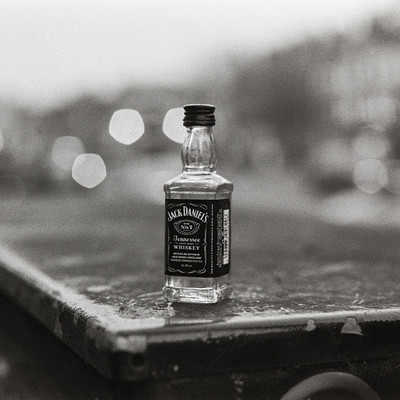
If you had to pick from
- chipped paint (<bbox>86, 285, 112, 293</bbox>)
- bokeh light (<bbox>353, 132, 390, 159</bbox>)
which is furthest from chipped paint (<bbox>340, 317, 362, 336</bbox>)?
bokeh light (<bbox>353, 132, 390, 159</bbox>)

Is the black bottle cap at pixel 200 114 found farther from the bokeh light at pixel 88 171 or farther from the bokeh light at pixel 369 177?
the bokeh light at pixel 88 171

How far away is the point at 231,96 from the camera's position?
137 ft

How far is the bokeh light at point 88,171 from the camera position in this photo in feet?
84.2

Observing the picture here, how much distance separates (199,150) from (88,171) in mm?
26857

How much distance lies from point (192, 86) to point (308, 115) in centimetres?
632

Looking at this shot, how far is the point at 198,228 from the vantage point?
154 cm

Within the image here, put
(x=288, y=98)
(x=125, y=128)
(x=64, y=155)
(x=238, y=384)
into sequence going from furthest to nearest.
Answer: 1. (x=125, y=128)
2. (x=288, y=98)
3. (x=64, y=155)
4. (x=238, y=384)

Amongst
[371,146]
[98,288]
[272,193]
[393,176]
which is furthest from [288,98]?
[98,288]

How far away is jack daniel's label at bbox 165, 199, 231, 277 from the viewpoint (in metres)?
1.53

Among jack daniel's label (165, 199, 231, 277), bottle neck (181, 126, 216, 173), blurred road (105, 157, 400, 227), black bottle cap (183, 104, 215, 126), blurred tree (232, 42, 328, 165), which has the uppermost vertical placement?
blurred tree (232, 42, 328, 165)

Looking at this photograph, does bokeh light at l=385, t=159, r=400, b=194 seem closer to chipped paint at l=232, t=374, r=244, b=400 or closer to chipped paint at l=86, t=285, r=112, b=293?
chipped paint at l=86, t=285, r=112, b=293

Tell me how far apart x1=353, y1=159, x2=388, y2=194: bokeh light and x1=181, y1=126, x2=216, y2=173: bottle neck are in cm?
2017

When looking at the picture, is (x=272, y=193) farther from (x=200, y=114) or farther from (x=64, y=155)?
(x=200, y=114)

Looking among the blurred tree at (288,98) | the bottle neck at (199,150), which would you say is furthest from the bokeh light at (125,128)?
the bottle neck at (199,150)
